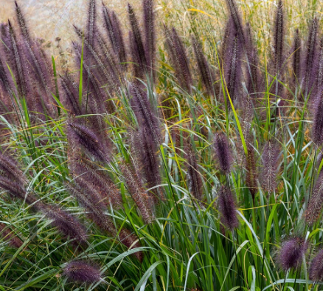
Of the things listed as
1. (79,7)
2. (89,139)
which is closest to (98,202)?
(89,139)

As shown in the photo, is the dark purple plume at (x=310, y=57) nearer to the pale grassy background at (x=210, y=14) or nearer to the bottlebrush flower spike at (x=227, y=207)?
the pale grassy background at (x=210, y=14)

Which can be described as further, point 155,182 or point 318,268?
point 155,182

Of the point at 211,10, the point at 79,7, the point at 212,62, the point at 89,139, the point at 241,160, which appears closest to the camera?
the point at 89,139

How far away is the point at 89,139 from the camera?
1.46 metres

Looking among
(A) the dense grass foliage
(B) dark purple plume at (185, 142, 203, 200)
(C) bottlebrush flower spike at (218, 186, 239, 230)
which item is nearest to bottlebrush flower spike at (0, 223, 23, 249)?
(A) the dense grass foliage

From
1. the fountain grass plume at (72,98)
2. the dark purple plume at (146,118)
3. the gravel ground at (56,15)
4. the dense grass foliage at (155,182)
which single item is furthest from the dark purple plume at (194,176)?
the gravel ground at (56,15)

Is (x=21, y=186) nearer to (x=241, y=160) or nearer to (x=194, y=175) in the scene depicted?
(x=194, y=175)

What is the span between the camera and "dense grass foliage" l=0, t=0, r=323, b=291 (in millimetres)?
1432

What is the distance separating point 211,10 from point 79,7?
1693 millimetres

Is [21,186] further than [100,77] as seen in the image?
No

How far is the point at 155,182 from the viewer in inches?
60.5

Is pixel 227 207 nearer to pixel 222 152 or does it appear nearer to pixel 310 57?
pixel 222 152

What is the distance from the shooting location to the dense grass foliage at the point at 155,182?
143cm

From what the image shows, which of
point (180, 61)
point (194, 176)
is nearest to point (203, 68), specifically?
point (180, 61)
